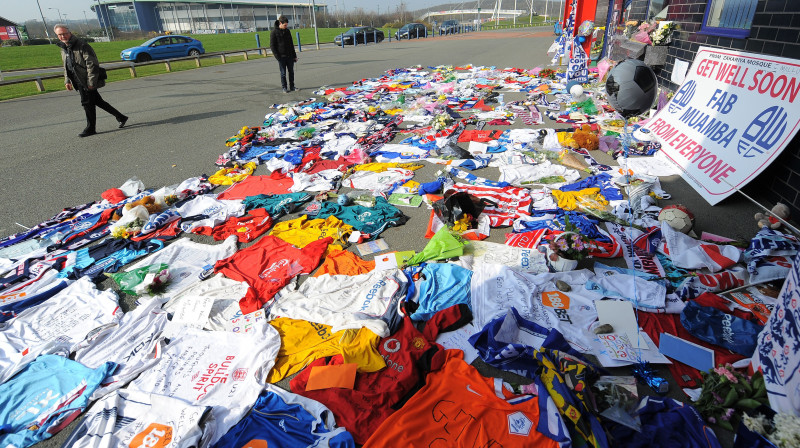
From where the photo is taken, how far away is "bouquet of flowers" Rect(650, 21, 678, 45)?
702cm

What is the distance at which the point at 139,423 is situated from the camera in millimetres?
2299

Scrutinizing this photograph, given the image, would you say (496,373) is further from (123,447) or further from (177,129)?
(177,129)

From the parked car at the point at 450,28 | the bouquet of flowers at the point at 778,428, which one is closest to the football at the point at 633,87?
the bouquet of flowers at the point at 778,428

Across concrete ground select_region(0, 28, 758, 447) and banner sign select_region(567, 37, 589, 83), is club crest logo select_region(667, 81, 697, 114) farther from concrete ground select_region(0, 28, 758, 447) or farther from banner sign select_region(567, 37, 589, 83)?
banner sign select_region(567, 37, 589, 83)

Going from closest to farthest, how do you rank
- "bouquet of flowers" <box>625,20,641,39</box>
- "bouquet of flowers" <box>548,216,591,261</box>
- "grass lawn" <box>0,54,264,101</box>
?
"bouquet of flowers" <box>548,216,591,261</box>
"bouquet of flowers" <box>625,20,641,39</box>
"grass lawn" <box>0,54,264,101</box>

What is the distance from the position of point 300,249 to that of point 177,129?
6.30m

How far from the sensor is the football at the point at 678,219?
3688mm

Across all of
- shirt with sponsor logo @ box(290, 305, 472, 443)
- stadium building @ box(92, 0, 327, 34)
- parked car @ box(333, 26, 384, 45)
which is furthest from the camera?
stadium building @ box(92, 0, 327, 34)

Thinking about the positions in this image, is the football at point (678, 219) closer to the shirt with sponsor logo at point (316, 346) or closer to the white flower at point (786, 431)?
the white flower at point (786, 431)

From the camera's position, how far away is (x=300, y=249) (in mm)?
4031

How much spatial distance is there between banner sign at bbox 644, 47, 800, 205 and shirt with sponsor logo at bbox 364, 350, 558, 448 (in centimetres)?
362

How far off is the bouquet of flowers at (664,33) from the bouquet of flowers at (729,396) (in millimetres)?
7122

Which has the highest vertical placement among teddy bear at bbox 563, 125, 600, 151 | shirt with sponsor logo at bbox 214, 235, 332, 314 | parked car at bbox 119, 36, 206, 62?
parked car at bbox 119, 36, 206, 62

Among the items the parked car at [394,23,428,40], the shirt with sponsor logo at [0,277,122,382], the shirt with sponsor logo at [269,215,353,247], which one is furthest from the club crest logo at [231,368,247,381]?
the parked car at [394,23,428,40]
